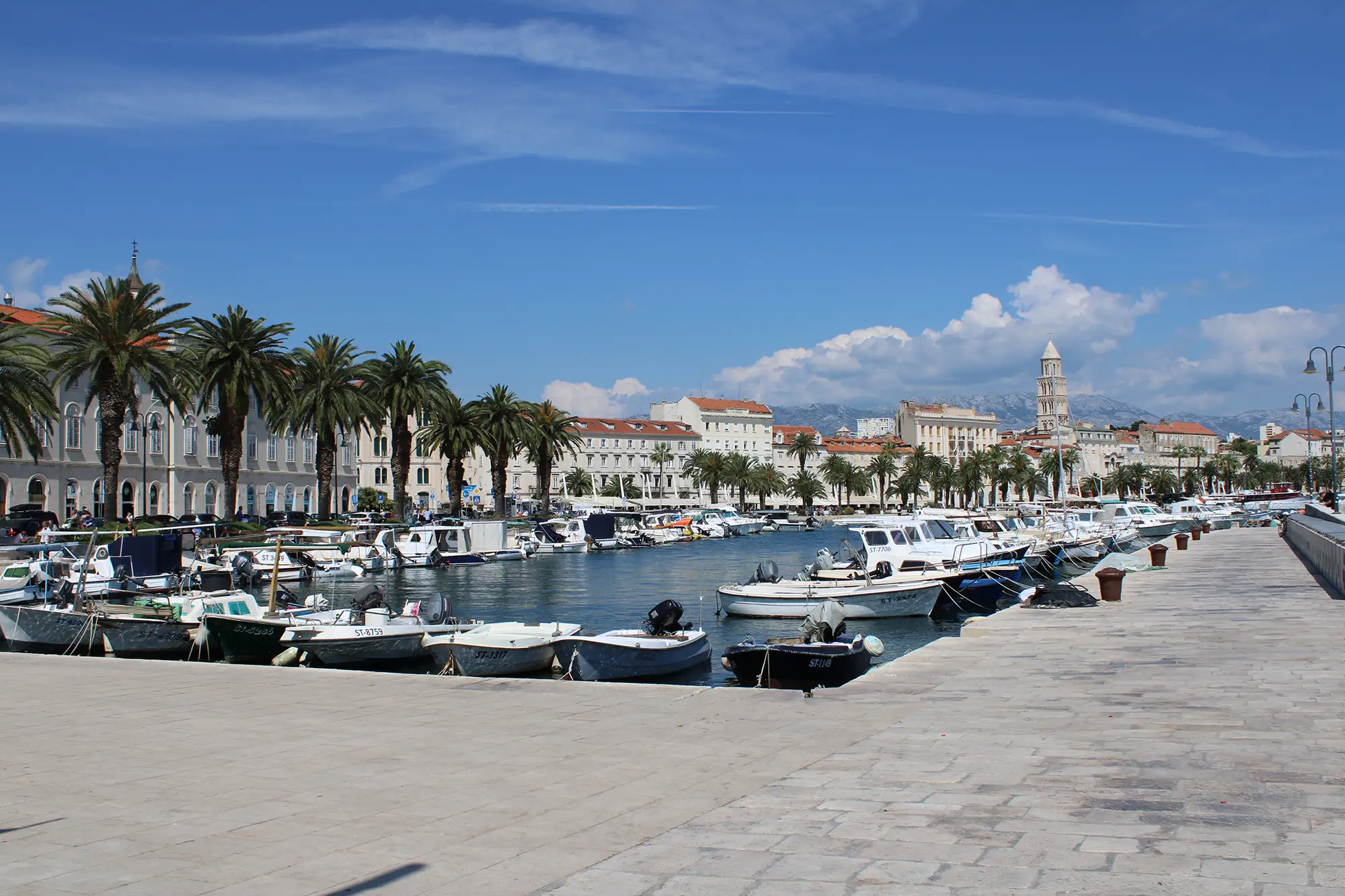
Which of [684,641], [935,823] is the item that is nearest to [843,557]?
[684,641]

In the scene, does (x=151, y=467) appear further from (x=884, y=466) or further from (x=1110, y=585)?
(x=884, y=466)

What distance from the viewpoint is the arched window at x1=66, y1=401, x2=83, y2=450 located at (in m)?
74.1

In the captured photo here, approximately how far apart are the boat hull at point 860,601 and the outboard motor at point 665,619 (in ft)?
34.1

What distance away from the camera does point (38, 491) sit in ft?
234

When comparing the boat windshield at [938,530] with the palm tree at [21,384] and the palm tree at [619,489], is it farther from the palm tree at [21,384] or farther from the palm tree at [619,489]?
the palm tree at [619,489]

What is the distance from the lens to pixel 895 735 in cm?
1243

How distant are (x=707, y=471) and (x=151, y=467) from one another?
3713 inches

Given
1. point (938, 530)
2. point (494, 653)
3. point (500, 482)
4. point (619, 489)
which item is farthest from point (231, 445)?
point (619, 489)

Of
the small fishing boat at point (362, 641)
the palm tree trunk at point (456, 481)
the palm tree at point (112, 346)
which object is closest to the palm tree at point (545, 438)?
the palm tree trunk at point (456, 481)

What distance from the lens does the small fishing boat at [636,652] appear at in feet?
75.4

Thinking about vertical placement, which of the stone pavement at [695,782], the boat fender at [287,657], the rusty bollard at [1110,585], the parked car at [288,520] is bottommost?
the boat fender at [287,657]

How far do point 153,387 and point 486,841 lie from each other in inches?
2140

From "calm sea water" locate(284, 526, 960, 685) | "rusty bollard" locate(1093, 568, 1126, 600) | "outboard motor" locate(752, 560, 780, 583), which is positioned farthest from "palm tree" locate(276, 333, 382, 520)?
"rusty bollard" locate(1093, 568, 1126, 600)

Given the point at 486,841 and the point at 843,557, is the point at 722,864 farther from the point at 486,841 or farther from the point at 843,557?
the point at 843,557
